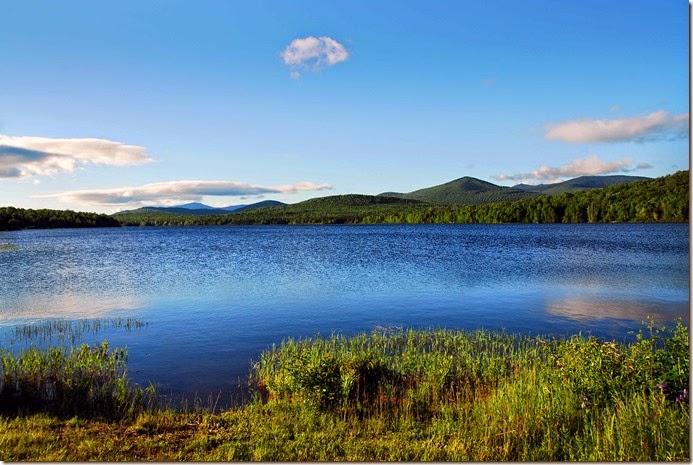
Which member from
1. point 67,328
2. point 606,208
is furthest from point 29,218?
point 606,208

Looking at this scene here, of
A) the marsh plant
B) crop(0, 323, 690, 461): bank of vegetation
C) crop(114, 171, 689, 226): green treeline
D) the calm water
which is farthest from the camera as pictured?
crop(114, 171, 689, 226): green treeline

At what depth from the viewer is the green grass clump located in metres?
11.1

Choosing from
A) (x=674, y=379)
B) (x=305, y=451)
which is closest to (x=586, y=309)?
(x=674, y=379)

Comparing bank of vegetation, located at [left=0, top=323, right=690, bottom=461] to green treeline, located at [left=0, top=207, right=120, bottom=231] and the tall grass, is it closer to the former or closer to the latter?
the tall grass

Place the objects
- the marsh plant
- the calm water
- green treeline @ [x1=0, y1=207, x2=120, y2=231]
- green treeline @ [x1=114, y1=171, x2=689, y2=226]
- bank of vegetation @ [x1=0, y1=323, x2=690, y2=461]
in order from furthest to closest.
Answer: green treeline @ [x1=0, y1=207, x2=120, y2=231]
green treeline @ [x1=114, y1=171, x2=689, y2=226]
the marsh plant
the calm water
bank of vegetation @ [x1=0, y1=323, x2=690, y2=461]

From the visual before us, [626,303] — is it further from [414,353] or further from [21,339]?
[21,339]

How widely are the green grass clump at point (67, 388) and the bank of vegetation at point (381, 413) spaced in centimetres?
5

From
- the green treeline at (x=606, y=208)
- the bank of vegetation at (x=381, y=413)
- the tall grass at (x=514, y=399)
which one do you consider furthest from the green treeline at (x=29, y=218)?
the tall grass at (x=514, y=399)

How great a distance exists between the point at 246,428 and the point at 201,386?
544 cm

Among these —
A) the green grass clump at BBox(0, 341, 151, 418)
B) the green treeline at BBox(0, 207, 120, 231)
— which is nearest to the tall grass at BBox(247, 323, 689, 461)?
the green grass clump at BBox(0, 341, 151, 418)

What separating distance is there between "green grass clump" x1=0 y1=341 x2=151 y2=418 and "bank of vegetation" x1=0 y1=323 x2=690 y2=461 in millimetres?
48

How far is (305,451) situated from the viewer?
8195 millimetres

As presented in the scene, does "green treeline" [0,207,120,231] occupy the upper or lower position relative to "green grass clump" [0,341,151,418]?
upper

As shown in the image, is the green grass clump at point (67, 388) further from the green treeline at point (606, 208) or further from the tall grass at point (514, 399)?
the green treeline at point (606, 208)
